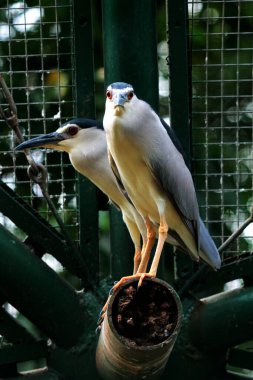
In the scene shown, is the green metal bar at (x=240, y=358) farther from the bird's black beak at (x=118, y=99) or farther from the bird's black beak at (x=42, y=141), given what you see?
the bird's black beak at (x=118, y=99)

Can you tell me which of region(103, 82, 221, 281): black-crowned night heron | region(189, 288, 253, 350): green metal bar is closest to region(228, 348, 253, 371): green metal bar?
region(189, 288, 253, 350): green metal bar

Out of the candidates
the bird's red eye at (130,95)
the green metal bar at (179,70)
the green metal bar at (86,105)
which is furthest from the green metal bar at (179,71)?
the bird's red eye at (130,95)

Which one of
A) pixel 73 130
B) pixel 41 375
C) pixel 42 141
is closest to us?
pixel 42 141

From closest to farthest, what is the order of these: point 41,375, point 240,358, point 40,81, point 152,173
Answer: point 152,173, point 41,375, point 240,358, point 40,81

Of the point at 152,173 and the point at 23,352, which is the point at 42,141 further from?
the point at 23,352

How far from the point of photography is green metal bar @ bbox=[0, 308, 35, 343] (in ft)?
11.0

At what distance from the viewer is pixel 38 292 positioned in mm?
3111

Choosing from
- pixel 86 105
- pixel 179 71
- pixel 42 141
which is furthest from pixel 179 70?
pixel 42 141

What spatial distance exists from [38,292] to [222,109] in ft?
3.20

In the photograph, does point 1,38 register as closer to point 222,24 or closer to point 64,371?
point 222,24

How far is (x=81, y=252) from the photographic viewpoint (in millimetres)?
3377

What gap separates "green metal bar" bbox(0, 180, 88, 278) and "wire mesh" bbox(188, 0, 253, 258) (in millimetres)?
545

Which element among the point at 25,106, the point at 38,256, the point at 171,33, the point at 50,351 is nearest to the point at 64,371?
the point at 50,351

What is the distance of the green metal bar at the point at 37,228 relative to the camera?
131 inches
